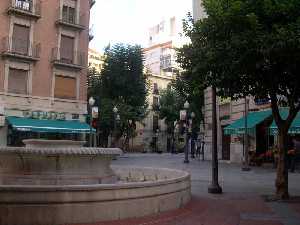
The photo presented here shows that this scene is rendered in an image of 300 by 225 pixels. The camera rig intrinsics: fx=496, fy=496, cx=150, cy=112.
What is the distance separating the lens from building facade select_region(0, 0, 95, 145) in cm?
3494

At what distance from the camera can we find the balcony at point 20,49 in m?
34.6

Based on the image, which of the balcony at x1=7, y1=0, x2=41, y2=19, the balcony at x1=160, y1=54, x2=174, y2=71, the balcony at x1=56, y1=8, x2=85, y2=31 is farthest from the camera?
the balcony at x1=160, y1=54, x2=174, y2=71

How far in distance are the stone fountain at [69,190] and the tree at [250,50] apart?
295cm

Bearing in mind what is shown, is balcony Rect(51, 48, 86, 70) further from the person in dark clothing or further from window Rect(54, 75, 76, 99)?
the person in dark clothing

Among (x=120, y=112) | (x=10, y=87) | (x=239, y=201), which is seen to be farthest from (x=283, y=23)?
(x=120, y=112)

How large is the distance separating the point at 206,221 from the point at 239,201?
3329 mm

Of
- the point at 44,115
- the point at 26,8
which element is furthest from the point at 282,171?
the point at 26,8

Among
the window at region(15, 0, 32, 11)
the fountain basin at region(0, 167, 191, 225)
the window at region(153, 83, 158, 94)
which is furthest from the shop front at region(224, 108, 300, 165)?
the window at region(153, 83, 158, 94)

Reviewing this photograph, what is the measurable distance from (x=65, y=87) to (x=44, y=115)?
295 cm

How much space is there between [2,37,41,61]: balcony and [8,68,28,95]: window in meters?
1.05

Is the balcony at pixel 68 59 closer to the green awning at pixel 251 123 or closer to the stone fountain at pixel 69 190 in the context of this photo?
the green awning at pixel 251 123

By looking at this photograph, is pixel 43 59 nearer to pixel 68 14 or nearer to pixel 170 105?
pixel 68 14

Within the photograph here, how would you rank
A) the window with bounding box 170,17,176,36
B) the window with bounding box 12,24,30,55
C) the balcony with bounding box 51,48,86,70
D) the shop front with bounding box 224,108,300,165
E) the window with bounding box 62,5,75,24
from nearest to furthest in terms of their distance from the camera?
1. the shop front with bounding box 224,108,300,165
2. the window with bounding box 12,24,30,55
3. the balcony with bounding box 51,48,86,70
4. the window with bounding box 62,5,75,24
5. the window with bounding box 170,17,176,36

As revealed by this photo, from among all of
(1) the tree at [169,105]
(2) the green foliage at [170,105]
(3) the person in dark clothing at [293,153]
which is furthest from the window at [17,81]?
(2) the green foliage at [170,105]
